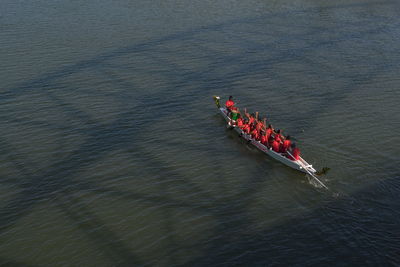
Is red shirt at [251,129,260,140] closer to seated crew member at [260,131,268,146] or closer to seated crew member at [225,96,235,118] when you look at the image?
seated crew member at [260,131,268,146]

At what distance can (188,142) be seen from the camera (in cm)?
3084

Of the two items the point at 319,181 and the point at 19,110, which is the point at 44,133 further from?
the point at 319,181

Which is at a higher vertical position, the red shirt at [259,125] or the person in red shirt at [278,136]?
the red shirt at [259,125]

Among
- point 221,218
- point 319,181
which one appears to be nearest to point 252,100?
point 319,181

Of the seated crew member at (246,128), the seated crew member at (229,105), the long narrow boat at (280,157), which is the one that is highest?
the seated crew member at (229,105)

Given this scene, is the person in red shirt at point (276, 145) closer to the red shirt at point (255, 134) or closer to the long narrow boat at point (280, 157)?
the long narrow boat at point (280, 157)

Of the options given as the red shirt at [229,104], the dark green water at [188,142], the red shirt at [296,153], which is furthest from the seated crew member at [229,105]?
the red shirt at [296,153]

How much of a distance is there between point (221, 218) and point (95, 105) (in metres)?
15.9

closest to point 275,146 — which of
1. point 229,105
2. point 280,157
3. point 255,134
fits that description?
point 280,157

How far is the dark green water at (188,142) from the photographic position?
73.2ft

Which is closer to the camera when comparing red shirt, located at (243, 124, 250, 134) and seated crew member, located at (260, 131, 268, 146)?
seated crew member, located at (260, 131, 268, 146)

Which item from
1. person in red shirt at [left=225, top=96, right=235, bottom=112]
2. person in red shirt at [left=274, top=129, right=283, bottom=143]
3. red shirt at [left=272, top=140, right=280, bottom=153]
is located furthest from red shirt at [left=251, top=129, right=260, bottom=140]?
person in red shirt at [left=225, top=96, right=235, bottom=112]

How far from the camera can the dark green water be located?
73.2 ft

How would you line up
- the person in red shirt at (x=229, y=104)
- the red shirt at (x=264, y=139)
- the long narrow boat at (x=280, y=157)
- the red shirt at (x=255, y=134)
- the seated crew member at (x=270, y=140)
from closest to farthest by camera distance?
the long narrow boat at (x=280, y=157), the seated crew member at (x=270, y=140), the red shirt at (x=264, y=139), the red shirt at (x=255, y=134), the person in red shirt at (x=229, y=104)
